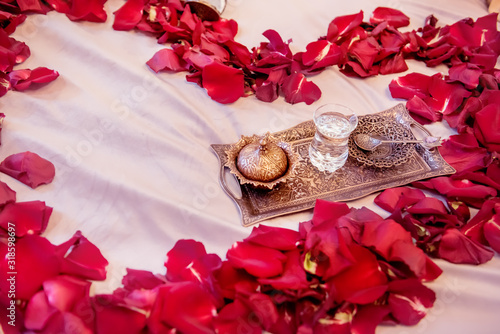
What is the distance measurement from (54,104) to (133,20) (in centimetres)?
31

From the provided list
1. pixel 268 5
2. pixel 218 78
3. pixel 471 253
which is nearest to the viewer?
pixel 471 253

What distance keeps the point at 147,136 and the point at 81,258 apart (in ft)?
0.92

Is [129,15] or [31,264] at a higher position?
[129,15]

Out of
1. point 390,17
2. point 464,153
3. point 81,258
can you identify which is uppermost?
point 390,17

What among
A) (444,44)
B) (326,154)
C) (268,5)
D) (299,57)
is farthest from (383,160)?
(268,5)

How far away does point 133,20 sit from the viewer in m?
1.02

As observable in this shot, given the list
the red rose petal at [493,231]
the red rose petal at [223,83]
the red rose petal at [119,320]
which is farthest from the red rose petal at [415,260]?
the red rose petal at [223,83]

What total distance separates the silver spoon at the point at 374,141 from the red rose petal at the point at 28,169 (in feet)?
1.91

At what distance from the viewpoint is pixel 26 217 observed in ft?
2.11

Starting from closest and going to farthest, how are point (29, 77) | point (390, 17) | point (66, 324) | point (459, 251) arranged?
point (66, 324), point (459, 251), point (29, 77), point (390, 17)

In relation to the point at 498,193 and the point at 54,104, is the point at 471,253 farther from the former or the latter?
the point at 54,104

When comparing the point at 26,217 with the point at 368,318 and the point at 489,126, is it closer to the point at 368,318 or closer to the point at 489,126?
the point at 368,318

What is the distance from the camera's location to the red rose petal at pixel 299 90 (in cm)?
89

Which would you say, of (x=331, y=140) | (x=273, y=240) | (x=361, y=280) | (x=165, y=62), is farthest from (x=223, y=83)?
(x=361, y=280)
